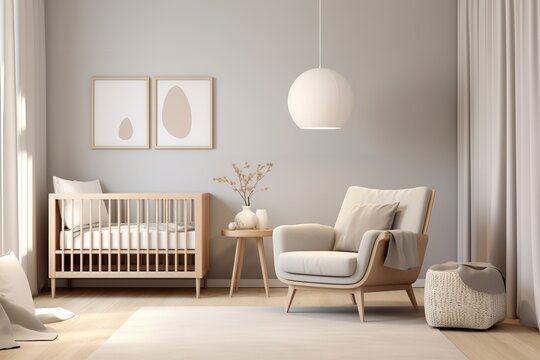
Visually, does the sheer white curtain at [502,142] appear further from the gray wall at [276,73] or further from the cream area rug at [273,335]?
the cream area rug at [273,335]

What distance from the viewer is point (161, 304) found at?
17.1 feet

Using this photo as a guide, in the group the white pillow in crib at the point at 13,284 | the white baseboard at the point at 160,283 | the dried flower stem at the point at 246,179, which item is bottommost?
the white baseboard at the point at 160,283

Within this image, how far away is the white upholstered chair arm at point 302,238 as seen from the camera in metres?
4.91

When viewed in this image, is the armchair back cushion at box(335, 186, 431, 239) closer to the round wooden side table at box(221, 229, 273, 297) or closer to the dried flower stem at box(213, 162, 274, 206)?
the round wooden side table at box(221, 229, 273, 297)

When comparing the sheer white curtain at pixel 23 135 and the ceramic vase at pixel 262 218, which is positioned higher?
the sheer white curtain at pixel 23 135

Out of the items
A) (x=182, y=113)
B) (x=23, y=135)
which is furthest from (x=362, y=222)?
(x=23, y=135)

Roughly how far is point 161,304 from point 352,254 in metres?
1.39

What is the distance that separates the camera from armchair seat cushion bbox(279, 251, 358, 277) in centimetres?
446

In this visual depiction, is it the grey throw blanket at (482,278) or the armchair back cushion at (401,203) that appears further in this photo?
the armchair back cushion at (401,203)

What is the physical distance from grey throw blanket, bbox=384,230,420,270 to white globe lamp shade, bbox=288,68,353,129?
109 centimetres

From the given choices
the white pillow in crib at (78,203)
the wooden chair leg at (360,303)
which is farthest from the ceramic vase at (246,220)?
the wooden chair leg at (360,303)

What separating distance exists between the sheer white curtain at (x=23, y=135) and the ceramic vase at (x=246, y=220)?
1.48m

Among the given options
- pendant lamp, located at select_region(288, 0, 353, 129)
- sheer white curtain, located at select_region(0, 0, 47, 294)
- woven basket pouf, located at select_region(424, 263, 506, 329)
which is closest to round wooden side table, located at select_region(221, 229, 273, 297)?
pendant lamp, located at select_region(288, 0, 353, 129)

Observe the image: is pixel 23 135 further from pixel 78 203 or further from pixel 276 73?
pixel 276 73
